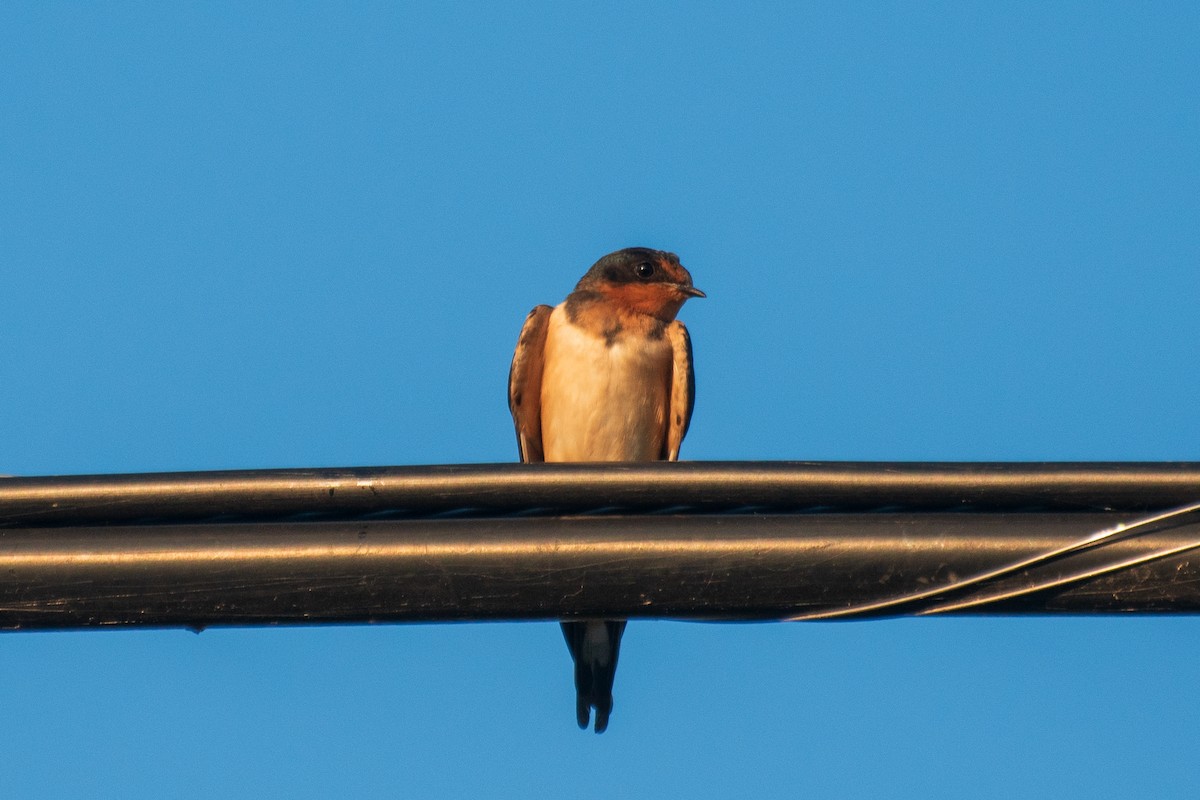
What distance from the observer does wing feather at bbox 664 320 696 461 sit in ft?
26.4

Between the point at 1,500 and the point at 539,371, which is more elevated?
the point at 539,371

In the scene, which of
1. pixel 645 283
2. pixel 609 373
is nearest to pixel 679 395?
pixel 609 373

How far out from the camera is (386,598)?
3430 mm

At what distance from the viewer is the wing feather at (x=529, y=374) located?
819cm

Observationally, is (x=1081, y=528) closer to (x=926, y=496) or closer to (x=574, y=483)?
(x=926, y=496)

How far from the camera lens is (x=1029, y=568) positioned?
341 centimetres

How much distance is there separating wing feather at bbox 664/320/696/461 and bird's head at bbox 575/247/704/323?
0.25 m

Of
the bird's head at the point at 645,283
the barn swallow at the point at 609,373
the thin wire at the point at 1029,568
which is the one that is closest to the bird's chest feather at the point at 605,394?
the barn swallow at the point at 609,373

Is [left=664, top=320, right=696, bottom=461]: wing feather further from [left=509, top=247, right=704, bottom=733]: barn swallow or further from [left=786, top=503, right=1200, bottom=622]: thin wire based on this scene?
Answer: [left=786, top=503, right=1200, bottom=622]: thin wire

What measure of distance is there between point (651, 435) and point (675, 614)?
4589 mm

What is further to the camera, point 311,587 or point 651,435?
point 651,435

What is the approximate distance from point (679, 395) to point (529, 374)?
75cm

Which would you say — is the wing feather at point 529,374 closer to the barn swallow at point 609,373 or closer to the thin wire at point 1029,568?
the barn swallow at point 609,373

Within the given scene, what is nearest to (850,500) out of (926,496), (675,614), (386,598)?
(926,496)
